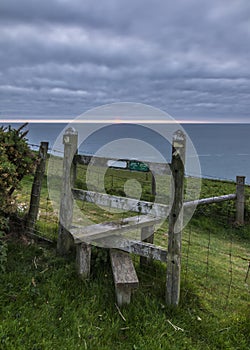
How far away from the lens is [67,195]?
4594mm

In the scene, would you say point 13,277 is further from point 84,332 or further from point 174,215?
point 174,215

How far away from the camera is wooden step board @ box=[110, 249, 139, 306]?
348cm

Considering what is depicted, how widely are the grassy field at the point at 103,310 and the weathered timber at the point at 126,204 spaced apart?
0.73 m

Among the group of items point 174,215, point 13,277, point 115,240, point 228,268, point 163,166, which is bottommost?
point 228,268

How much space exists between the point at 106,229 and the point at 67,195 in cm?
91

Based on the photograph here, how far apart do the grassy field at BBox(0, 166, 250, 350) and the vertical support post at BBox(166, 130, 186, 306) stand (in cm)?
26

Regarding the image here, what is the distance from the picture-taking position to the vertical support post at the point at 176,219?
3535 mm

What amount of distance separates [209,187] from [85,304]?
910 centimetres

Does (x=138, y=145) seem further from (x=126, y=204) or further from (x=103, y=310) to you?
(x=103, y=310)

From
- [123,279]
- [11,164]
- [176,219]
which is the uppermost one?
[11,164]

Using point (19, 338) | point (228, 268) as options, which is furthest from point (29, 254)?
point (228, 268)

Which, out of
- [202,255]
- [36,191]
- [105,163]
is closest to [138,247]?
[105,163]

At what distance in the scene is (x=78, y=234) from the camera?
4039mm

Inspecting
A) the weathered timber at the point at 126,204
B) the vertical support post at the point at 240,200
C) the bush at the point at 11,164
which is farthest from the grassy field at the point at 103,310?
the vertical support post at the point at 240,200
